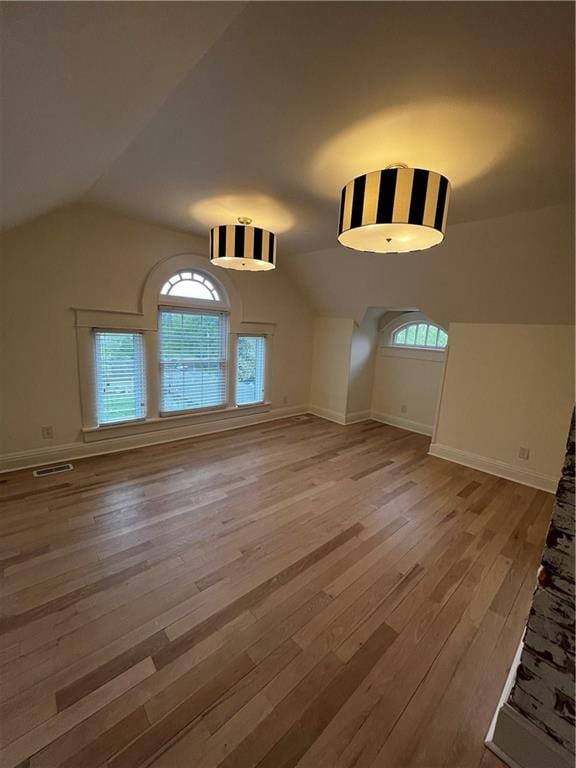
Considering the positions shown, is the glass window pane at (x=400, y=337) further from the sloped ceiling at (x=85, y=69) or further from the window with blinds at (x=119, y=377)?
the sloped ceiling at (x=85, y=69)

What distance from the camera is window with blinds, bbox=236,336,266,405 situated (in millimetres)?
4406

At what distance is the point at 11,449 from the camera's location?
285 cm

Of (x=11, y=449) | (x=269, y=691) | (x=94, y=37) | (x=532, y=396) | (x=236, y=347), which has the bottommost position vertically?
(x=269, y=691)

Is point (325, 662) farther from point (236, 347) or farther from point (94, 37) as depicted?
point (236, 347)

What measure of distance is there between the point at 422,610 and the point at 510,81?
2.49 meters

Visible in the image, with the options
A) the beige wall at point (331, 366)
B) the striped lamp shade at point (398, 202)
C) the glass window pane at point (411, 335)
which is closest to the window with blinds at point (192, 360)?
the beige wall at point (331, 366)

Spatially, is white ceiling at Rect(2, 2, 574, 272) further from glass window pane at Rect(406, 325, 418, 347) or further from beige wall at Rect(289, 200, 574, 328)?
glass window pane at Rect(406, 325, 418, 347)

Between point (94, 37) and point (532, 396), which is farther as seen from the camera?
point (532, 396)

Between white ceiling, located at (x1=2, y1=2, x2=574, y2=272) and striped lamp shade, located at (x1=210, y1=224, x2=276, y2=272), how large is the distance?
316mm

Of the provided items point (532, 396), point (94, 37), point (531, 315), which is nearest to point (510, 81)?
→ point (94, 37)

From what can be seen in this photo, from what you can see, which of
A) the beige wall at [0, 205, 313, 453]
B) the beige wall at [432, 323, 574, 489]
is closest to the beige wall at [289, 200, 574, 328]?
the beige wall at [432, 323, 574, 489]

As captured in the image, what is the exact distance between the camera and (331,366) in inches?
201

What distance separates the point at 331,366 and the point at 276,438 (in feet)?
5.51

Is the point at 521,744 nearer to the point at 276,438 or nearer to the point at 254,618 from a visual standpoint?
the point at 254,618
